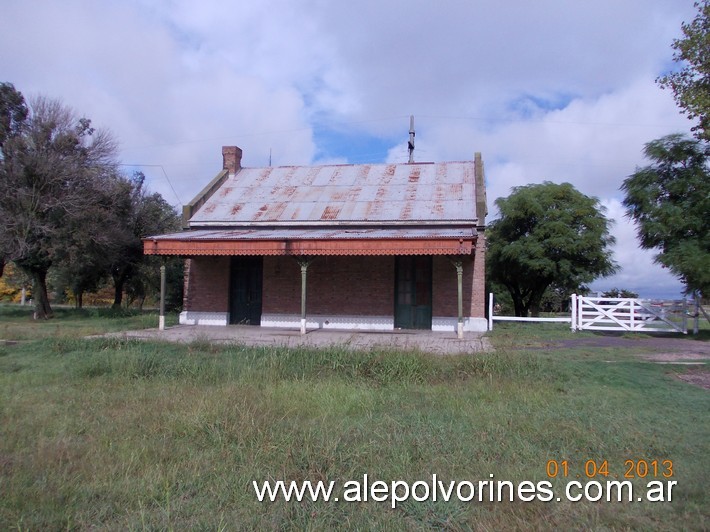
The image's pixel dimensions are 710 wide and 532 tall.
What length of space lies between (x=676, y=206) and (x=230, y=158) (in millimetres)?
18086

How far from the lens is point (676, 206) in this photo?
17734 millimetres

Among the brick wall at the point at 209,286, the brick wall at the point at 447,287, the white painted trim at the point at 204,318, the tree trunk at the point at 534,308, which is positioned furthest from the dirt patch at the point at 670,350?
the brick wall at the point at 209,286

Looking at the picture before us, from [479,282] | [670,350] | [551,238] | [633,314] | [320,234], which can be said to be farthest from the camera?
[551,238]

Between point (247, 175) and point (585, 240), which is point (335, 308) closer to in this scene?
point (247, 175)

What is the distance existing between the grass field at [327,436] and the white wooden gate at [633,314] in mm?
9423

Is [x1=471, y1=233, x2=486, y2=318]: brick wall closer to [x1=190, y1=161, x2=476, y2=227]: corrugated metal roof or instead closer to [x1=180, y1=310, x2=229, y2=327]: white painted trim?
[x1=190, y1=161, x2=476, y2=227]: corrugated metal roof

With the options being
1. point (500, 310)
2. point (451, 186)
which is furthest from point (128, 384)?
point (500, 310)

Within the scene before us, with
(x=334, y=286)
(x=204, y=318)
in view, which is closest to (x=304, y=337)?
(x=334, y=286)

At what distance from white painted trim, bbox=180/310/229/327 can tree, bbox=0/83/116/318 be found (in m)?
5.66

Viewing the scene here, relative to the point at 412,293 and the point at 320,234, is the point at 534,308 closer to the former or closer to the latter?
the point at 412,293

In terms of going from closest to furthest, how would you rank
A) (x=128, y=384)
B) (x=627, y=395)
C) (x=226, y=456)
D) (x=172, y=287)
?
(x=226, y=456) → (x=627, y=395) → (x=128, y=384) → (x=172, y=287)

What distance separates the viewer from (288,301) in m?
20.4

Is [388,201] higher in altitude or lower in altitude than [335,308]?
higher

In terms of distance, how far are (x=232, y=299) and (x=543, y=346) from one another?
11801mm
